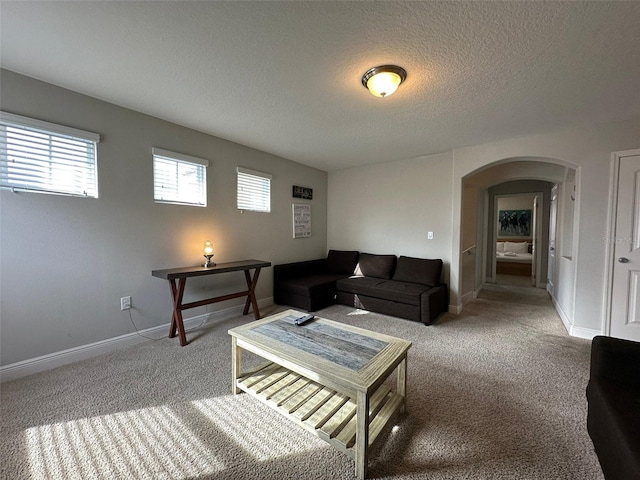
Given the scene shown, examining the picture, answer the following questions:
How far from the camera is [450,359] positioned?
7.75 feet

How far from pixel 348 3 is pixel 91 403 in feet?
9.73

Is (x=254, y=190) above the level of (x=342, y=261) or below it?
above

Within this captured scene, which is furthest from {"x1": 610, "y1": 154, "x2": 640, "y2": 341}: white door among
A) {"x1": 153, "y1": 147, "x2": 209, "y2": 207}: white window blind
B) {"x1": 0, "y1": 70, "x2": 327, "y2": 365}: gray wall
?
{"x1": 153, "y1": 147, "x2": 209, "y2": 207}: white window blind

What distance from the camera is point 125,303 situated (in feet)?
8.48

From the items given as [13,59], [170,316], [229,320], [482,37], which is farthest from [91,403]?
[482,37]

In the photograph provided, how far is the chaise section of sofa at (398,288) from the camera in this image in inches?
128

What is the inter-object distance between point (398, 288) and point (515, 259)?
16.3ft

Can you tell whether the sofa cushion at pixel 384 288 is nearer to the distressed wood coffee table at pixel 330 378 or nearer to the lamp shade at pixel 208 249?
the distressed wood coffee table at pixel 330 378

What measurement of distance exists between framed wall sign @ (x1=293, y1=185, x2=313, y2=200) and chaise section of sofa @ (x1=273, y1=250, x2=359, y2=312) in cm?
114

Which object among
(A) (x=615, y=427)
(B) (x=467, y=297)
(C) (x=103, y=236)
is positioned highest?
(C) (x=103, y=236)

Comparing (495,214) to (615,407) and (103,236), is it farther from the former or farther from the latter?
(103,236)

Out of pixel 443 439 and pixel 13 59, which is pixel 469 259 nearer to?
pixel 443 439

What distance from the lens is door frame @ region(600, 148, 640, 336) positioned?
2.65m

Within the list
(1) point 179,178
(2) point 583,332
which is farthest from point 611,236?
(1) point 179,178
